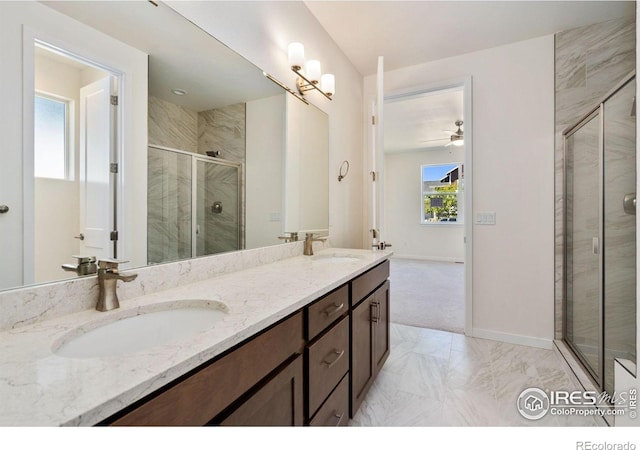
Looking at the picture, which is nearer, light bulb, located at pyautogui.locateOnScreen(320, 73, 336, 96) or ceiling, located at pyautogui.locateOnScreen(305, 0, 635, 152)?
ceiling, located at pyautogui.locateOnScreen(305, 0, 635, 152)

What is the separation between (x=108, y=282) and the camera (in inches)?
32.8

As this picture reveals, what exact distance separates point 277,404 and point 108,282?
1.99 feet

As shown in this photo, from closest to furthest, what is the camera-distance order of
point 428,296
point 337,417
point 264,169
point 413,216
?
point 337,417, point 264,169, point 428,296, point 413,216

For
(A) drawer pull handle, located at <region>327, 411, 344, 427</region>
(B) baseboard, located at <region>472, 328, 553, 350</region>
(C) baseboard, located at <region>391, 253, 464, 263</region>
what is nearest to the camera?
(A) drawer pull handle, located at <region>327, 411, 344, 427</region>

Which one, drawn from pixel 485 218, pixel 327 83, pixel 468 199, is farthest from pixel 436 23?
pixel 485 218

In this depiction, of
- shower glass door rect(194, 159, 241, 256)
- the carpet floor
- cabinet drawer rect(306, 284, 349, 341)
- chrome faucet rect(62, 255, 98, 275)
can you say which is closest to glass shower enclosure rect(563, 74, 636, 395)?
the carpet floor

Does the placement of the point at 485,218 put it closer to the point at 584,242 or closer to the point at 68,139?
the point at 584,242

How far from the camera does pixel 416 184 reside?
272 inches

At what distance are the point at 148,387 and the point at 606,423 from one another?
2076mm

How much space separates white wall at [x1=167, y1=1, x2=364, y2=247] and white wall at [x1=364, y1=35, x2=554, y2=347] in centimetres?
107

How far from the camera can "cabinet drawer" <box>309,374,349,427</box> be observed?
1.09m

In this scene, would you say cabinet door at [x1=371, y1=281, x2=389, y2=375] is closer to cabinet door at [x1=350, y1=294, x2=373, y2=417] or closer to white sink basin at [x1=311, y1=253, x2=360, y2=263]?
cabinet door at [x1=350, y1=294, x2=373, y2=417]

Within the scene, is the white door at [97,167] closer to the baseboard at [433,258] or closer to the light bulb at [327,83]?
the light bulb at [327,83]

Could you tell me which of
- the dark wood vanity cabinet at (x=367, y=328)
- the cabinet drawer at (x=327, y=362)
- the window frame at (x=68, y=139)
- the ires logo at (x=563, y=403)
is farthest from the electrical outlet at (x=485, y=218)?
the window frame at (x=68, y=139)
